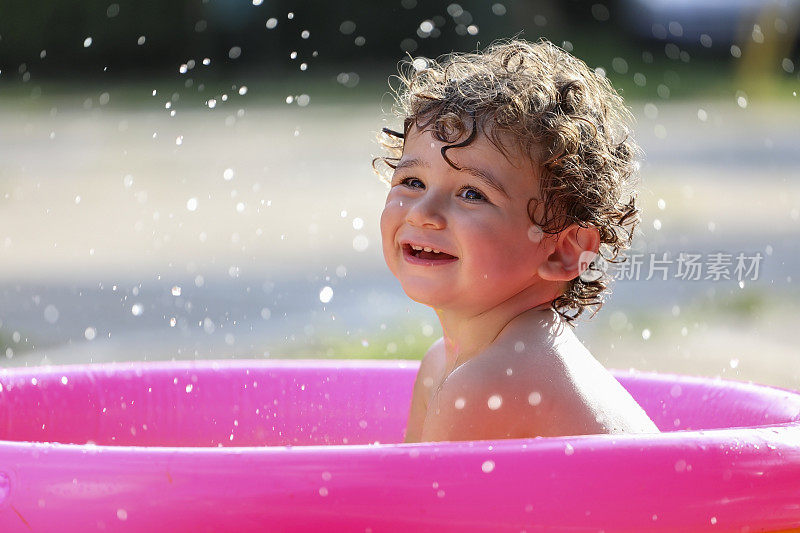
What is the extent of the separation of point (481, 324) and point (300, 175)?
267 inches

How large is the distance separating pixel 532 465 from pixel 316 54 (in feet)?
44.9

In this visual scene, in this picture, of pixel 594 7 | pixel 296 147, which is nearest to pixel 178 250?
pixel 296 147

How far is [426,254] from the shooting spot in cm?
204

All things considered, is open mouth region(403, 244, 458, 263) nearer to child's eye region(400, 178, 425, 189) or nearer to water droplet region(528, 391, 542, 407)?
child's eye region(400, 178, 425, 189)

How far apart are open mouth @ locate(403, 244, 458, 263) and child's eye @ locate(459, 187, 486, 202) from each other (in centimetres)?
10

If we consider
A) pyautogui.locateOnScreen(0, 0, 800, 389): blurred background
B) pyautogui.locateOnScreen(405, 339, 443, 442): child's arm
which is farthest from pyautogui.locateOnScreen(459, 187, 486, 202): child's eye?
pyautogui.locateOnScreen(0, 0, 800, 389): blurred background

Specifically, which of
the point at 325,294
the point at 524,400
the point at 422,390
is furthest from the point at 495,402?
the point at 325,294

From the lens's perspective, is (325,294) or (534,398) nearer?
(534,398)

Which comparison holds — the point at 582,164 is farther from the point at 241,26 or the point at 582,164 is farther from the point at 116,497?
the point at 241,26

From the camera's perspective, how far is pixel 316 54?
14.8 metres

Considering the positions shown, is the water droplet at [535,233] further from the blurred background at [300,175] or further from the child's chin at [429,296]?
the blurred background at [300,175]

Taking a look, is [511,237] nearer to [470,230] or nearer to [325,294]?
[470,230]

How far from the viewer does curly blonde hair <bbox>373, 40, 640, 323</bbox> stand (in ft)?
6.64

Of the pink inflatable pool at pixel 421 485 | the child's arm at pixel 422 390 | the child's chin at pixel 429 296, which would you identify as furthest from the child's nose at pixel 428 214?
the pink inflatable pool at pixel 421 485
